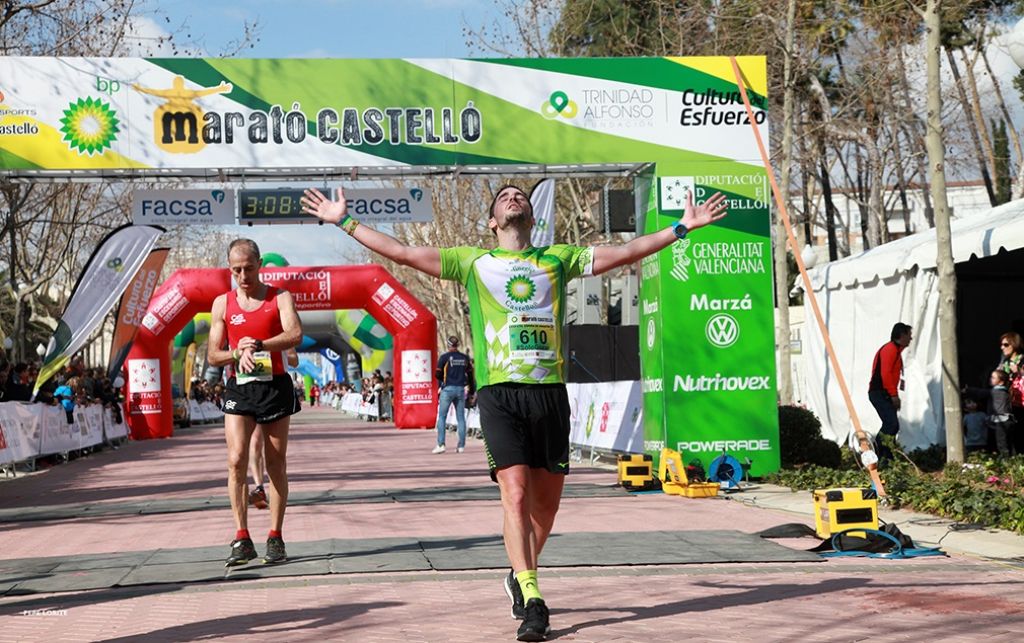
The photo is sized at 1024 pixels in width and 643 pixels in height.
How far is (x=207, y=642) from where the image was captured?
235 inches

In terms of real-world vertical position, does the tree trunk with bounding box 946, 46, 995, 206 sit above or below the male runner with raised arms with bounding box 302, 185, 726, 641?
above

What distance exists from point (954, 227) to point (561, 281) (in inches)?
502

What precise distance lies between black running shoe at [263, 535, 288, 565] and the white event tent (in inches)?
370

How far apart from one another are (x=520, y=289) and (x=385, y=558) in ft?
9.78

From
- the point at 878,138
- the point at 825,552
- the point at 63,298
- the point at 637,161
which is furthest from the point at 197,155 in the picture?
the point at 63,298

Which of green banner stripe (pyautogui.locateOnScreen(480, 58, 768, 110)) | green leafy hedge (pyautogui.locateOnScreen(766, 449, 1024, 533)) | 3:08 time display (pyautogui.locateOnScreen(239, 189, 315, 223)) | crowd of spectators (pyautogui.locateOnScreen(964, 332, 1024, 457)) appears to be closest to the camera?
green leafy hedge (pyautogui.locateOnScreen(766, 449, 1024, 533))

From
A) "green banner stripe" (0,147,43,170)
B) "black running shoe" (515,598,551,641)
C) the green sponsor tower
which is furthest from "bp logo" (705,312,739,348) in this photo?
"black running shoe" (515,598,551,641)

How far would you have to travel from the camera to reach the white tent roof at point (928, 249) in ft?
48.6

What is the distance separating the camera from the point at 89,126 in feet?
46.3

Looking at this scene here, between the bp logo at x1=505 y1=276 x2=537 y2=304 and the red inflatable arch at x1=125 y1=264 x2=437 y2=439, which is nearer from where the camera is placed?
the bp logo at x1=505 y1=276 x2=537 y2=304

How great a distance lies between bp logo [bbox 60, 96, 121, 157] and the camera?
14.1 meters

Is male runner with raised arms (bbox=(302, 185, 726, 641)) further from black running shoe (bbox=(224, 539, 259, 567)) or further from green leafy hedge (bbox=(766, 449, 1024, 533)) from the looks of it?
green leafy hedge (bbox=(766, 449, 1024, 533))

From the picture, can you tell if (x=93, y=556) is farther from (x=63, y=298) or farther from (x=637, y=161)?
(x=63, y=298)

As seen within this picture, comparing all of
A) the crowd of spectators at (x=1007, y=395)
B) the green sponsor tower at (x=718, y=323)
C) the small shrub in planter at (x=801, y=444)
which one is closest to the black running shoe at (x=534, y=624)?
the green sponsor tower at (x=718, y=323)
